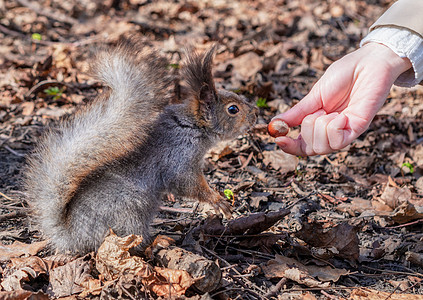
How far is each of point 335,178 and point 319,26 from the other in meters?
3.80

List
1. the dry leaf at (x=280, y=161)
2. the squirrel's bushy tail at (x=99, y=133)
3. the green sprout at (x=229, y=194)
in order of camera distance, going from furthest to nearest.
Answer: the dry leaf at (x=280, y=161)
the green sprout at (x=229, y=194)
the squirrel's bushy tail at (x=99, y=133)

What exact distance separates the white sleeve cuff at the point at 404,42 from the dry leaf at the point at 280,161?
1.38 m

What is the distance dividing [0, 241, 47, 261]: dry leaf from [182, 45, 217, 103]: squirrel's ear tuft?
1302mm

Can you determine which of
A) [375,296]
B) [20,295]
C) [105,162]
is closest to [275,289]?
[375,296]

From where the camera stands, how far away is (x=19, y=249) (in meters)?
2.53

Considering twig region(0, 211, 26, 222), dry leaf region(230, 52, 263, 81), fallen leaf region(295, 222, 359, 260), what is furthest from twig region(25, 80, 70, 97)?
fallen leaf region(295, 222, 359, 260)

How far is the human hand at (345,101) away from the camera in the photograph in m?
2.41

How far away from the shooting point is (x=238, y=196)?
331 cm

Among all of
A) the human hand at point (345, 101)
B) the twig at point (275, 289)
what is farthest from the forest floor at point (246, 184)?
the human hand at point (345, 101)

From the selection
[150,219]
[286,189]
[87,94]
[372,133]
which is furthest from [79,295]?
[372,133]

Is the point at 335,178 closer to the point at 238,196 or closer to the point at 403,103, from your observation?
the point at 238,196

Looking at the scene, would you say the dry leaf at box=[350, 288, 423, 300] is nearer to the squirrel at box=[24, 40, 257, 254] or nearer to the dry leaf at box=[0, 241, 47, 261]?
the squirrel at box=[24, 40, 257, 254]

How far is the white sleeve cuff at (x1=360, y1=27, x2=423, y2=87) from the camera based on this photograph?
2449mm

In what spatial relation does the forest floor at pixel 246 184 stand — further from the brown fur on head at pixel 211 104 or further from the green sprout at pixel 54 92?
the brown fur on head at pixel 211 104
